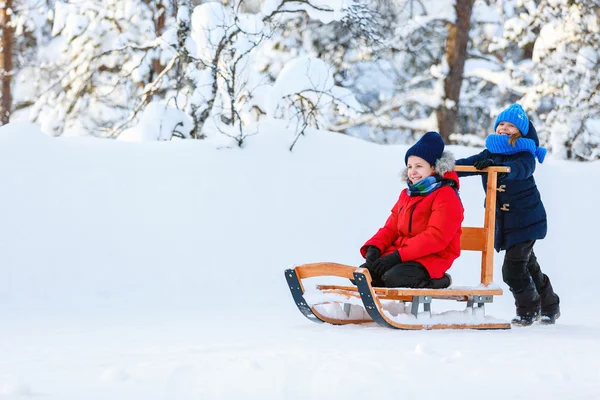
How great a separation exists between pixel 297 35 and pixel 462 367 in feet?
44.3

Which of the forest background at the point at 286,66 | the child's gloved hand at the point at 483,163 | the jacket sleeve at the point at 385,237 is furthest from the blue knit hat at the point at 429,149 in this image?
the forest background at the point at 286,66

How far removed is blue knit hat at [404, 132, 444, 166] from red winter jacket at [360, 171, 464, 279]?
0.14m

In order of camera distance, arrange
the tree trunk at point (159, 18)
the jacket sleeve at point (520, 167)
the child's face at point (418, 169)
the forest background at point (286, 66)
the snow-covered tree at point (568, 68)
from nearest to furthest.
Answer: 1. the child's face at point (418, 169)
2. the jacket sleeve at point (520, 167)
3. the forest background at point (286, 66)
4. the snow-covered tree at point (568, 68)
5. the tree trunk at point (159, 18)

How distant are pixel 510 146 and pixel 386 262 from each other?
1239mm

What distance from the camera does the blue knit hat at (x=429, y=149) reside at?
5195 mm

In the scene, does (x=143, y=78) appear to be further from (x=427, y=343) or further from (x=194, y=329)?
(x=427, y=343)

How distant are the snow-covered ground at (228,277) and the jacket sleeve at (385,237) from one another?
23.8 inches

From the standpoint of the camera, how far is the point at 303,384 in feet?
10.6

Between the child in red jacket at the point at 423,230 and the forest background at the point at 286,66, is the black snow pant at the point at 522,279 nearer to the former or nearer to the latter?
the child in red jacket at the point at 423,230

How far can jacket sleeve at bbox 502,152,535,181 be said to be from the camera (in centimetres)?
533

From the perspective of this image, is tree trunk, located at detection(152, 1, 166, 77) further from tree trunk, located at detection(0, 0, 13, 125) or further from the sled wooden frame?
the sled wooden frame

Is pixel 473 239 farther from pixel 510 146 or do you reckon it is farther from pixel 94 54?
pixel 94 54

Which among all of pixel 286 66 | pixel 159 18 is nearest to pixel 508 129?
pixel 286 66

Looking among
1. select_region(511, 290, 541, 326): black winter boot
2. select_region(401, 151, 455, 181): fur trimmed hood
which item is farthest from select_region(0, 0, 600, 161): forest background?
select_region(511, 290, 541, 326): black winter boot
